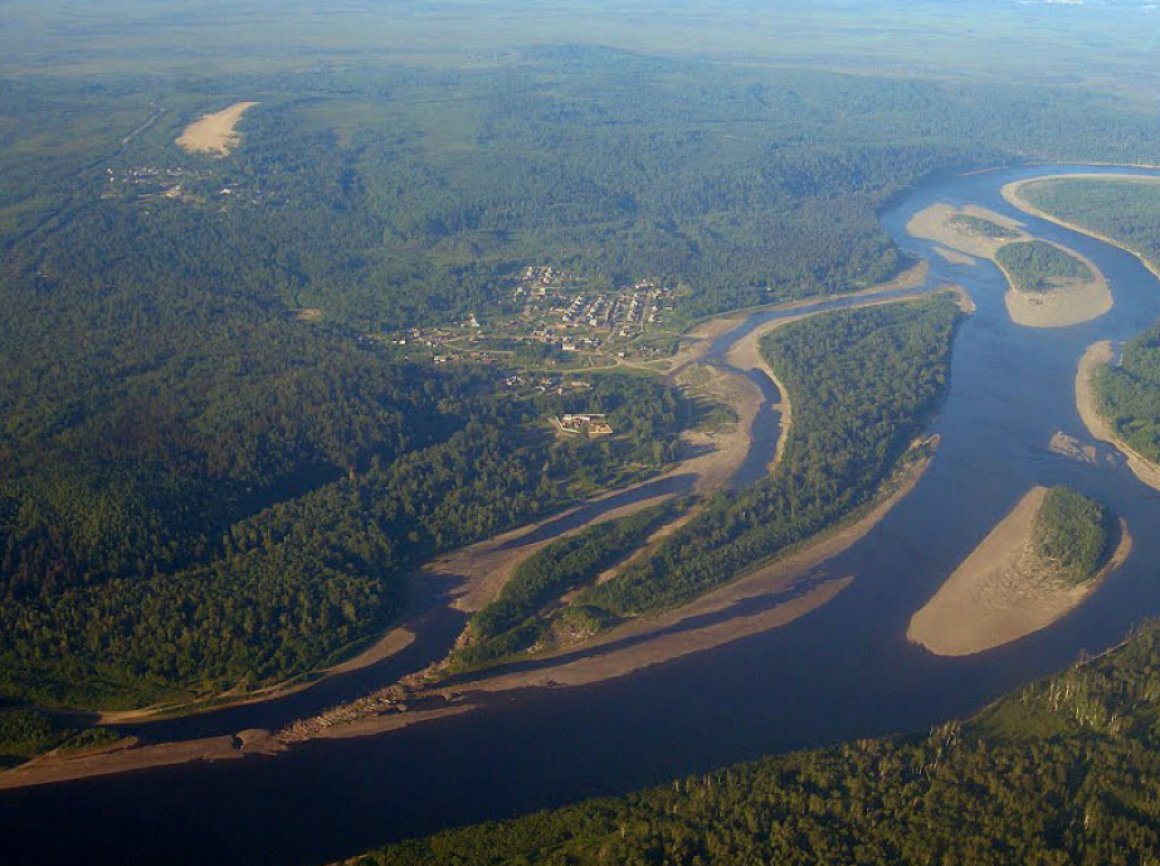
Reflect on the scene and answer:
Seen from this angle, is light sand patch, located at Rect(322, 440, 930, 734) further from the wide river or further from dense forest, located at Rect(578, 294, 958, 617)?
dense forest, located at Rect(578, 294, 958, 617)

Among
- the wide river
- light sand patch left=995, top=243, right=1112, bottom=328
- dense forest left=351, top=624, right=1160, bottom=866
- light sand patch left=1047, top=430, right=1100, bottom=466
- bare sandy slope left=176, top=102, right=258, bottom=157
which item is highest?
bare sandy slope left=176, top=102, right=258, bottom=157

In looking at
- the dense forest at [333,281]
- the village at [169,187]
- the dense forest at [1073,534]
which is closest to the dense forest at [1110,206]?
the dense forest at [333,281]

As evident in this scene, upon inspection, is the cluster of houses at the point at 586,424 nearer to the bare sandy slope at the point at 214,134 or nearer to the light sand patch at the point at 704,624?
the light sand patch at the point at 704,624

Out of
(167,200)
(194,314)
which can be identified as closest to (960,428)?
(194,314)

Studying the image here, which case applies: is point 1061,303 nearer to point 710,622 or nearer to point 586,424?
point 586,424

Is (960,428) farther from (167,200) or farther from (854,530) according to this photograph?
(167,200)

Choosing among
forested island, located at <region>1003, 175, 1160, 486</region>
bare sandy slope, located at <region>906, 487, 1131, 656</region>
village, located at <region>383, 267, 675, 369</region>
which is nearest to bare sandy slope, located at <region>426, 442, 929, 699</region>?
bare sandy slope, located at <region>906, 487, 1131, 656</region>

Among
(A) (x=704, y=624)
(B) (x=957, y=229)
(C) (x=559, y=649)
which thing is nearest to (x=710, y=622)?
(A) (x=704, y=624)
